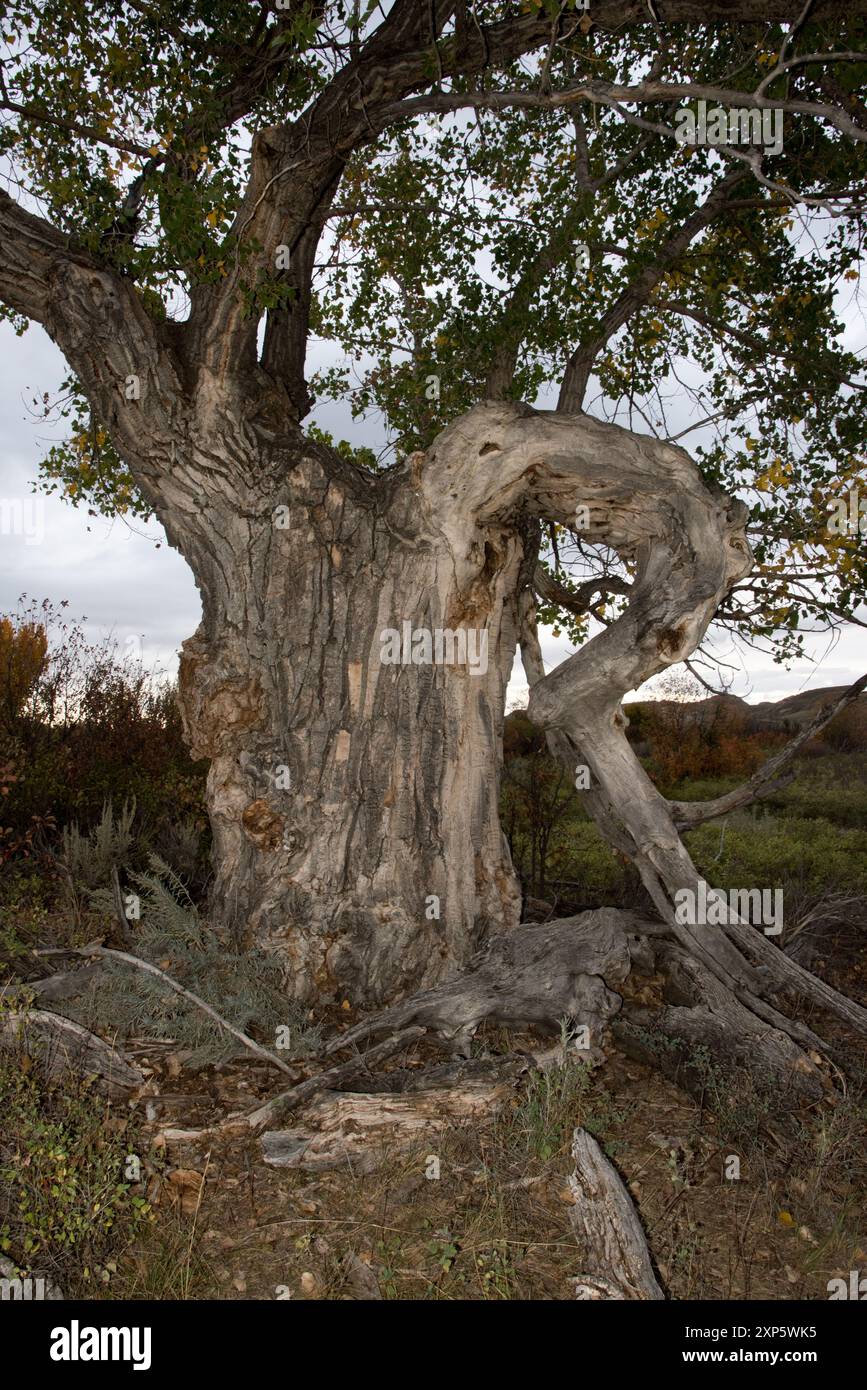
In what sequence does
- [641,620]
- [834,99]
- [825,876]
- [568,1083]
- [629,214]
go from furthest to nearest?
[825,876], [629,214], [834,99], [641,620], [568,1083]

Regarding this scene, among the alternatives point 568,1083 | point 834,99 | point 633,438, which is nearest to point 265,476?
point 633,438

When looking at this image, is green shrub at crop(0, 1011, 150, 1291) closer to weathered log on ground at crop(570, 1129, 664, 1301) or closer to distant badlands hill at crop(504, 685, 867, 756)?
weathered log on ground at crop(570, 1129, 664, 1301)

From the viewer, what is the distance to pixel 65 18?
6.89 meters

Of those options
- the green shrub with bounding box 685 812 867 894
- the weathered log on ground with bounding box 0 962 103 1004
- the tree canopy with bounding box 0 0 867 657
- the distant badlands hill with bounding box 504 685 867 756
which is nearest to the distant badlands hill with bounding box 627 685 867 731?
the distant badlands hill with bounding box 504 685 867 756

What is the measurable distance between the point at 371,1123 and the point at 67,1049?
1522 millimetres

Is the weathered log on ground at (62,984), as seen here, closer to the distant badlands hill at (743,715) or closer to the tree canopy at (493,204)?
the tree canopy at (493,204)

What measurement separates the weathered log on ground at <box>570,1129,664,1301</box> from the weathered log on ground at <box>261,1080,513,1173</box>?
562 millimetres

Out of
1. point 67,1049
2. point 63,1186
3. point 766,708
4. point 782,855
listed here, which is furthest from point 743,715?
point 63,1186

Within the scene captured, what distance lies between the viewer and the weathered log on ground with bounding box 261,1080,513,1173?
13.1 feet

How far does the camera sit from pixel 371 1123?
409 cm

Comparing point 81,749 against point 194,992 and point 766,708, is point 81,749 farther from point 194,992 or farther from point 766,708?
point 766,708

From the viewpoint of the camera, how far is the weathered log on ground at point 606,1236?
3.23 metres

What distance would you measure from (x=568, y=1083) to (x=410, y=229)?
7.08 metres

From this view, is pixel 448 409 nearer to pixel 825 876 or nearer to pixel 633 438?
pixel 633 438
